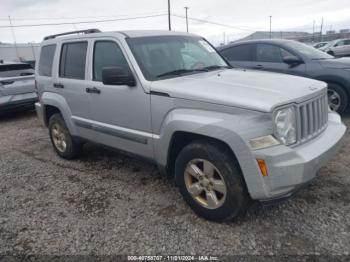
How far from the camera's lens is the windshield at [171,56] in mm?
3523

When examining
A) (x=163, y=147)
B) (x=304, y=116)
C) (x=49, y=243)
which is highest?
(x=304, y=116)

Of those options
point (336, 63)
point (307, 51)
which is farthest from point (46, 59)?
point (336, 63)

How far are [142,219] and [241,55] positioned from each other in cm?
499

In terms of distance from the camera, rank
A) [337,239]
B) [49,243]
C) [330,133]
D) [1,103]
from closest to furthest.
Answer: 1. [337,239]
2. [49,243]
3. [330,133]
4. [1,103]

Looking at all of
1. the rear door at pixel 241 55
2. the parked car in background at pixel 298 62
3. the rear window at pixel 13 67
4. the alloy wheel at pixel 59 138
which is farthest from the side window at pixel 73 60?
the rear window at pixel 13 67

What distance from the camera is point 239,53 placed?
7117 millimetres

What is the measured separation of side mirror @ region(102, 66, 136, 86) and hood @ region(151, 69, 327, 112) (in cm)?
30

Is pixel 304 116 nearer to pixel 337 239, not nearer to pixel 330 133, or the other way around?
pixel 330 133

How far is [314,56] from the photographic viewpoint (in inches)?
253

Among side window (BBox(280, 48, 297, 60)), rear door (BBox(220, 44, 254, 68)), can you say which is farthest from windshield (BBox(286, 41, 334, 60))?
rear door (BBox(220, 44, 254, 68))

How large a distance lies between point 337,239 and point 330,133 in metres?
1.03

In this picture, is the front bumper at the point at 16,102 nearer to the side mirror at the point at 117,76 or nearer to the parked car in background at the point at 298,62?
the parked car in background at the point at 298,62

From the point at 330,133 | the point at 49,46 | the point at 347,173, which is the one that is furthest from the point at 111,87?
the point at 347,173

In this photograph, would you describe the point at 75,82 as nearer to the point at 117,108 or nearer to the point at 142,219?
the point at 117,108
